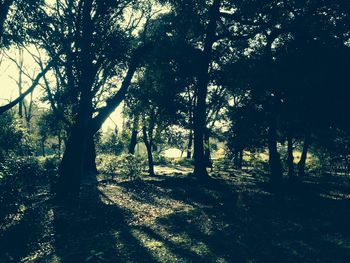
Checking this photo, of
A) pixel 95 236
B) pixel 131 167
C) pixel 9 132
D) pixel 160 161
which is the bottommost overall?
pixel 95 236

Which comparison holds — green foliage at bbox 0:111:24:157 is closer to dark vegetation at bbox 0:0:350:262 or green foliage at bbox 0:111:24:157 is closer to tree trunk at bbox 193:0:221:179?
dark vegetation at bbox 0:0:350:262

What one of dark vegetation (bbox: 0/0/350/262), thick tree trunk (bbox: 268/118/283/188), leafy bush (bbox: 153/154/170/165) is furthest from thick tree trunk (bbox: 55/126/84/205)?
leafy bush (bbox: 153/154/170/165)

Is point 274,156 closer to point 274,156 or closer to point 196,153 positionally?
point 274,156

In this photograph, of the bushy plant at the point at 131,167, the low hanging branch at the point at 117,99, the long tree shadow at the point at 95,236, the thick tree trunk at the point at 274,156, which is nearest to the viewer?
the long tree shadow at the point at 95,236

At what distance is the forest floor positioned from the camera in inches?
324

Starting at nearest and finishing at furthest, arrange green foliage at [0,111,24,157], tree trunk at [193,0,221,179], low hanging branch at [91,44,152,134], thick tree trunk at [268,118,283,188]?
low hanging branch at [91,44,152,134] < thick tree trunk at [268,118,283,188] < tree trunk at [193,0,221,179] < green foliage at [0,111,24,157]

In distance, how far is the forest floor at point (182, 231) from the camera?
822cm

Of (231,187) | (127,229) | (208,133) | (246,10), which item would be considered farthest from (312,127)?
(208,133)

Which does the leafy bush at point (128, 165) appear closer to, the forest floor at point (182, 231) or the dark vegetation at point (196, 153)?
the dark vegetation at point (196, 153)

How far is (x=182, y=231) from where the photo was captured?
34.5 ft

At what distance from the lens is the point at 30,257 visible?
8.51 meters

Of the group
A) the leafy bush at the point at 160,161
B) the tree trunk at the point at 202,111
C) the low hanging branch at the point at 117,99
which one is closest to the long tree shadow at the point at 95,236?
the low hanging branch at the point at 117,99

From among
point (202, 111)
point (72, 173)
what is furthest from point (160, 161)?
point (72, 173)

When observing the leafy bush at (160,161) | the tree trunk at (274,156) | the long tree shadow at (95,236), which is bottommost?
the long tree shadow at (95,236)
